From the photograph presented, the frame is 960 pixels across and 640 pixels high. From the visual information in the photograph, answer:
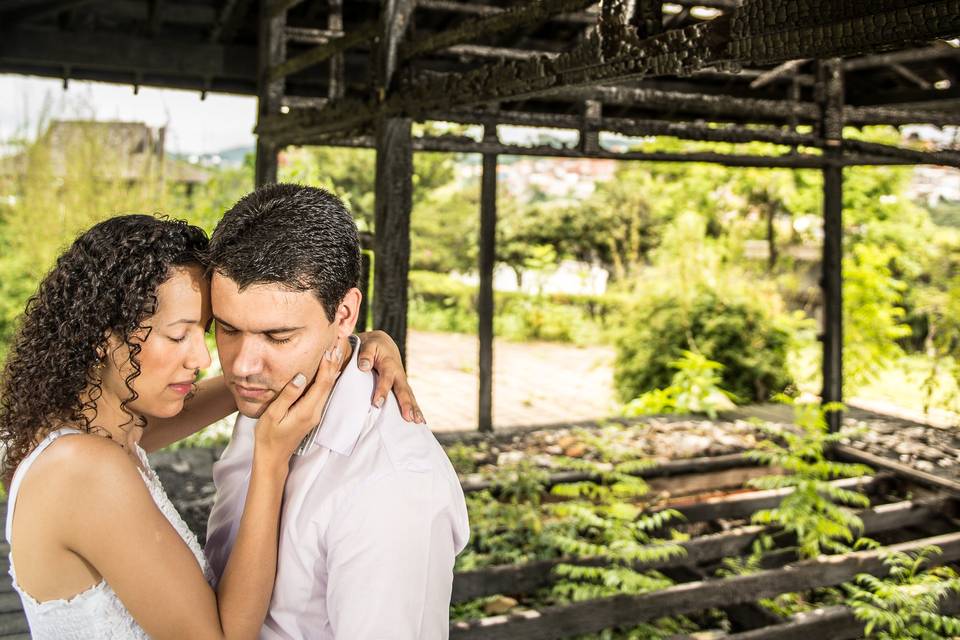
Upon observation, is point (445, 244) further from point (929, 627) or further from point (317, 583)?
point (317, 583)

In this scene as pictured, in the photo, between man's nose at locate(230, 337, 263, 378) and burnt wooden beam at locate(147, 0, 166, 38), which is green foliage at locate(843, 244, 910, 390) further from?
man's nose at locate(230, 337, 263, 378)

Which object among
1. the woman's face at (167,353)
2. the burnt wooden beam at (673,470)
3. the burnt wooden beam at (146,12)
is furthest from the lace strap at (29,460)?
the burnt wooden beam at (146,12)

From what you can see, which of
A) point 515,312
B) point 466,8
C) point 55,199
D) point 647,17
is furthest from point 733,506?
point 515,312

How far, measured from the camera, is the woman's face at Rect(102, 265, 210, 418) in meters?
1.75

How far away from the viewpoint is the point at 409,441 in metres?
1.71

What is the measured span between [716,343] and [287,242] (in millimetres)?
9289

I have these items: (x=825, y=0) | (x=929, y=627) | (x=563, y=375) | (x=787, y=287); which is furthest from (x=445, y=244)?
(x=825, y=0)

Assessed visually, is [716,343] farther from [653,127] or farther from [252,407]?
[252,407]

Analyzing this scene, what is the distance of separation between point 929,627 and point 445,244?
579 inches

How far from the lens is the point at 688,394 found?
913 cm

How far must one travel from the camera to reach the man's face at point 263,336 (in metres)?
1.69

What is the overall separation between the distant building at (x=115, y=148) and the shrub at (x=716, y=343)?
5814 mm

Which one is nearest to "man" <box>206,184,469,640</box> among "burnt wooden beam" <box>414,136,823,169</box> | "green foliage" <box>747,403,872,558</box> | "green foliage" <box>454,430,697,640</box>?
"green foliage" <box>454,430,697,640</box>

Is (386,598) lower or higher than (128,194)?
lower
